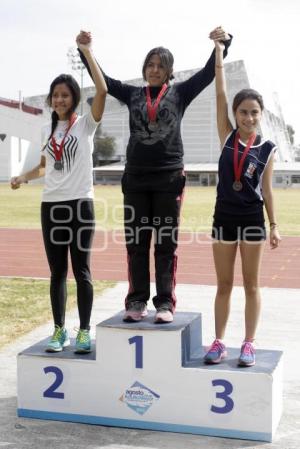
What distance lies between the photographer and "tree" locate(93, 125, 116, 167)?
71625mm

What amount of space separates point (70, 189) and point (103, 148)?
69.0 metres

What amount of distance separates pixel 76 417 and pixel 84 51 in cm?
194

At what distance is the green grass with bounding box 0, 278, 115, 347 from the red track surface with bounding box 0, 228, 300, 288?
27.6 inches

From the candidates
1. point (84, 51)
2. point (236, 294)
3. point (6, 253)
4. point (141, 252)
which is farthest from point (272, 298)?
point (6, 253)

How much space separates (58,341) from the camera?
358cm

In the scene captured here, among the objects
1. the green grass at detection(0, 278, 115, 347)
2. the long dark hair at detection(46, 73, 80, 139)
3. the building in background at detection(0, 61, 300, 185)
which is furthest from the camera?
the building in background at detection(0, 61, 300, 185)

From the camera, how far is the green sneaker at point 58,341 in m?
3.53

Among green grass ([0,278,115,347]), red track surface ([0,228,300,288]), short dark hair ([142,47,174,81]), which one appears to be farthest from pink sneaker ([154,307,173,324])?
red track surface ([0,228,300,288])

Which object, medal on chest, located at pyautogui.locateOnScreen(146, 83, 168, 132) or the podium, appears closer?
the podium

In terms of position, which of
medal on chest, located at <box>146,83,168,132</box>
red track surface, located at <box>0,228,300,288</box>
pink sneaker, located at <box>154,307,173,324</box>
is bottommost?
red track surface, located at <box>0,228,300,288</box>

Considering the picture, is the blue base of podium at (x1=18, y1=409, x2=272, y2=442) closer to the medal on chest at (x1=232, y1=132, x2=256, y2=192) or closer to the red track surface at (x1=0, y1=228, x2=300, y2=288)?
the medal on chest at (x1=232, y1=132, x2=256, y2=192)

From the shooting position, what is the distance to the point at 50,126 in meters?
3.70

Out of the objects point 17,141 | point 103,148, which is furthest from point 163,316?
point 103,148

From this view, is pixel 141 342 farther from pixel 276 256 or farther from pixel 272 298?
pixel 276 256
